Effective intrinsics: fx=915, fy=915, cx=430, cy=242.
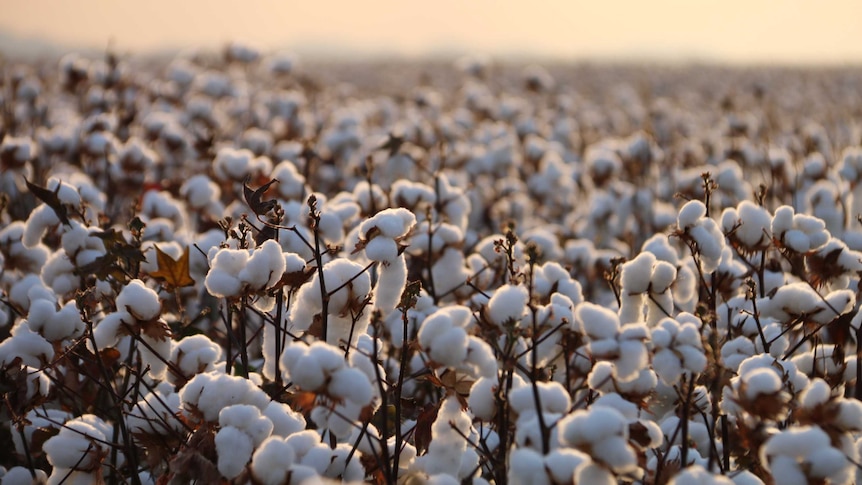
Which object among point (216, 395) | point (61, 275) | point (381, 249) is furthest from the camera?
point (61, 275)

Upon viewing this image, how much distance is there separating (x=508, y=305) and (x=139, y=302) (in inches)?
34.8

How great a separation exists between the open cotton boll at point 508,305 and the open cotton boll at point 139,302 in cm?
82

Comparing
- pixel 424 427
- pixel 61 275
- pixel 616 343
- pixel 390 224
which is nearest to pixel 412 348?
pixel 424 427

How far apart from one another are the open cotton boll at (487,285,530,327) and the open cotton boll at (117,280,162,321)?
818mm

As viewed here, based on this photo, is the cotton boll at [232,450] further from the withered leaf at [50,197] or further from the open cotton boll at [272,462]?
the withered leaf at [50,197]

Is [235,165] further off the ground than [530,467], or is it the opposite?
[235,165]

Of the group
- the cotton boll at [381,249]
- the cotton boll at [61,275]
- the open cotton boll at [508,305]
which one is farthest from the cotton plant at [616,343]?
the cotton boll at [61,275]

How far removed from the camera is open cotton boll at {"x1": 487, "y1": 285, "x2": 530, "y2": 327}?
1.73 m

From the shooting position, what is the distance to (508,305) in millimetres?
1731

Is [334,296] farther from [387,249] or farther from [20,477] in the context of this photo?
[20,477]

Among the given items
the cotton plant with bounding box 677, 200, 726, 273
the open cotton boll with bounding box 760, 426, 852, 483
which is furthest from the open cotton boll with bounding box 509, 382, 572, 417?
the cotton plant with bounding box 677, 200, 726, 273

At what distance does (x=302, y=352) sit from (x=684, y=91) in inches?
783

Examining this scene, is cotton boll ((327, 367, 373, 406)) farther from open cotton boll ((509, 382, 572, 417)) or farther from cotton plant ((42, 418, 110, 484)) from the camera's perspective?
cotton plant ((42, 418, 110, 484))

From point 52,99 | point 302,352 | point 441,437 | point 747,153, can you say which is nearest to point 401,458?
point 441,437
